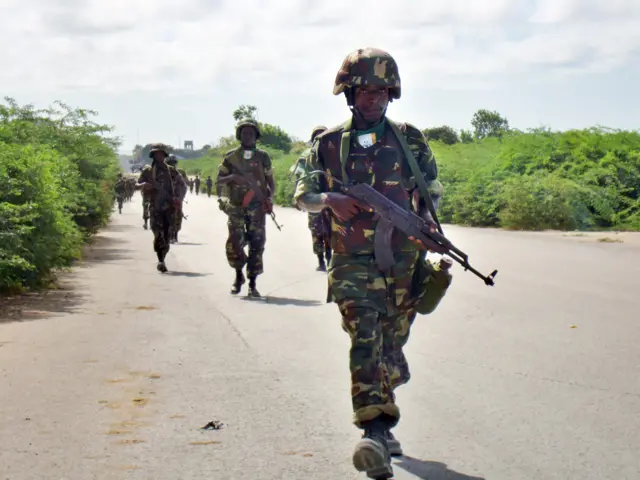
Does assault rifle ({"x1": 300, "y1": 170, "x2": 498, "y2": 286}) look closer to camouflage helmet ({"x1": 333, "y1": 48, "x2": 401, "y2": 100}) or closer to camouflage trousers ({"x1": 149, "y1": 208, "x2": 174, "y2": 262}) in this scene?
camouflage helmet ({"x1": 333, "y1": 48, "x2": 401, "y2": 100})

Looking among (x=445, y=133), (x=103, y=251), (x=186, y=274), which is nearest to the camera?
(x=186, y=274)

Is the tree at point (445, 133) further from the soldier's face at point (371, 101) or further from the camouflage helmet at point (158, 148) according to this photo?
the soldier's face at point (371, 101)

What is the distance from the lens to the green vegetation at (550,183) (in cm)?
2744

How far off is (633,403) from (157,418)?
9.08 feet

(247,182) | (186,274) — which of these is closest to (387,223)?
(247,182)

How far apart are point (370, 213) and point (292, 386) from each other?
1997 millimetres

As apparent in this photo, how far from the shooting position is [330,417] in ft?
19.3

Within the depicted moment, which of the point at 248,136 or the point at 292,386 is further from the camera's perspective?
the point at 248,136

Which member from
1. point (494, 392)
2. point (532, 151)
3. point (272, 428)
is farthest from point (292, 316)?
point (532, 151)

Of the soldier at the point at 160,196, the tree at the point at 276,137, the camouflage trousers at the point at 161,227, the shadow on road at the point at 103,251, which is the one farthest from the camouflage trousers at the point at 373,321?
the tree at the point at 276,137

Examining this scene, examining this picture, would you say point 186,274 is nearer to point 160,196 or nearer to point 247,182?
point 160,196

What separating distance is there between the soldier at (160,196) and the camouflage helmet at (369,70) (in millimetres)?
10494

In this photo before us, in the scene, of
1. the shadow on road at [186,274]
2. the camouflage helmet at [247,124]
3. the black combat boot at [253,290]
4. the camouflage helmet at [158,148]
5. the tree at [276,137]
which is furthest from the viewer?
the tree at [276,137]

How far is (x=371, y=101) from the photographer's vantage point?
16.8 feet
